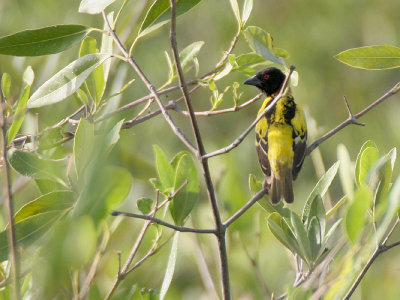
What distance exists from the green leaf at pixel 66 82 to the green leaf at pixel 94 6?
0.59 ft

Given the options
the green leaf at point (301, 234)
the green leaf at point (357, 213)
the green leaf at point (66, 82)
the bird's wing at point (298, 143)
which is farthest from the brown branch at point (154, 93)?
the bird's wing at point (298, 143)

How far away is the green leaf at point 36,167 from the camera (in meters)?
2.23

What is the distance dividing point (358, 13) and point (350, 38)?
0.41 m

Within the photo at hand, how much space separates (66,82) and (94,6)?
31 centimetres

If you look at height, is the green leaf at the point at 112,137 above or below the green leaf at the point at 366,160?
above

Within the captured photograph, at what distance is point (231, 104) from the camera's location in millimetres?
8367

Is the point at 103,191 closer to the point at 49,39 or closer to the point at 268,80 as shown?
the point at 49,39

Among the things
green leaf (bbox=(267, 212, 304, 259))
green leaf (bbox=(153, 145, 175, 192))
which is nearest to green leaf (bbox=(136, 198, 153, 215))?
green leaf (bbox=(153, 145, 175, 192))

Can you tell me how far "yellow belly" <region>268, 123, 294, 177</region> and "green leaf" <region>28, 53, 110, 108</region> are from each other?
2.45m

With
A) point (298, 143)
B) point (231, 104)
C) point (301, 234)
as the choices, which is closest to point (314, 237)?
point (301, 234)

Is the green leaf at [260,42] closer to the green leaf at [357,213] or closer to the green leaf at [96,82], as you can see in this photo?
the green leaf at [96,82]

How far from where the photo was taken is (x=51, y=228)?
86.5 inches

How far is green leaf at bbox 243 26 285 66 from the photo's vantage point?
2.76m

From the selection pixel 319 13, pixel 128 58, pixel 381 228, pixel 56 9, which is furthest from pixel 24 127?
pixel 319 13
